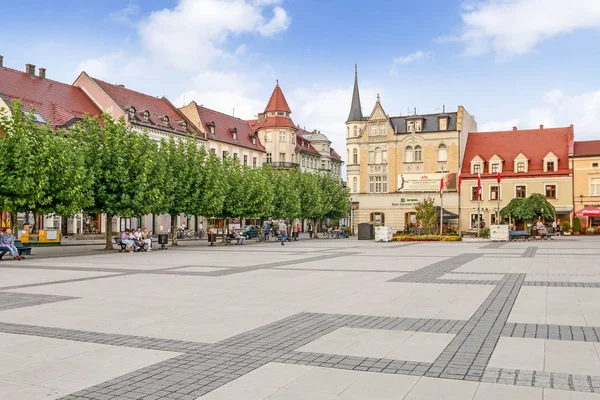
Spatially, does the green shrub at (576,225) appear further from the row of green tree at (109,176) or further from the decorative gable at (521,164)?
the row of green tree at (109,176)

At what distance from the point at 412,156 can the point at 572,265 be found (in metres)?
48.5

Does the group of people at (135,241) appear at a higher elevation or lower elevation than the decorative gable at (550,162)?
lower

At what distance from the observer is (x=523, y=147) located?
65562 mm

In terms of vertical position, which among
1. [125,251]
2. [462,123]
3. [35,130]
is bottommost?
[125,251]

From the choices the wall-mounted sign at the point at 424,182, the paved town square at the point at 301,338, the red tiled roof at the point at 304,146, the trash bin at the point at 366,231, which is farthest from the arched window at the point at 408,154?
the paved town square at the point at 301,338

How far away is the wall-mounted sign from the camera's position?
215 feet

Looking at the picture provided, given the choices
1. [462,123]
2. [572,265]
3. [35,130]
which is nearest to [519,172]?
[462,123]

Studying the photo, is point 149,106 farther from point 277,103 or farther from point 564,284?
point 564,284

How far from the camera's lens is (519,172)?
63281mm

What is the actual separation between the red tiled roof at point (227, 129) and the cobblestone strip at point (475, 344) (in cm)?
6192

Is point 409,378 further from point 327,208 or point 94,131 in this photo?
point 327,208

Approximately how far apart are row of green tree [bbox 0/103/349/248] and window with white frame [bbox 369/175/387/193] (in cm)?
2583

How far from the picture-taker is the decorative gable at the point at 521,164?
207 feet

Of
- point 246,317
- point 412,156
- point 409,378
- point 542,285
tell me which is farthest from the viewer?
point 412,156
